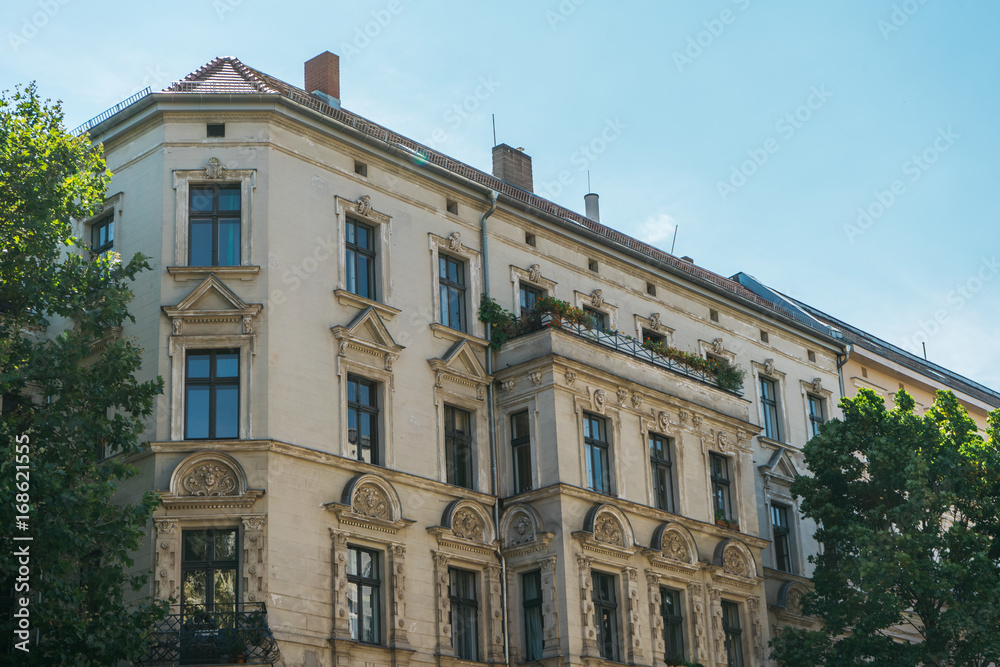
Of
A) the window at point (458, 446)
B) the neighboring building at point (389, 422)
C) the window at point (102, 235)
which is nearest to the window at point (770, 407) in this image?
the neighboring building at point (389, 422)

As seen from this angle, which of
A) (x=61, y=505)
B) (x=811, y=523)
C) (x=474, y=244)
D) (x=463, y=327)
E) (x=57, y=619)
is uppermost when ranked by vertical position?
(x=474, y=244)

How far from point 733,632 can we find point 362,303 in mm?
12716

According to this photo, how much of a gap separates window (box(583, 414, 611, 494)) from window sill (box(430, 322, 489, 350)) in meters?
3.09

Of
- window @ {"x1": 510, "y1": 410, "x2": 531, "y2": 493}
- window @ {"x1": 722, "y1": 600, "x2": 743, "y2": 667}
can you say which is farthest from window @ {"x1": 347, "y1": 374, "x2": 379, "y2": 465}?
window @ {"x1": 722, "y1": 600, "x2": 743, "y2": 667}

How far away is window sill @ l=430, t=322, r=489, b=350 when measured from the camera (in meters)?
31.2

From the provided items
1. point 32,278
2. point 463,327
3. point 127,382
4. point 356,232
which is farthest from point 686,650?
point 32,278

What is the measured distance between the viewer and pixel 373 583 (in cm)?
2800

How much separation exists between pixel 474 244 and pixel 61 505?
44.0 feet

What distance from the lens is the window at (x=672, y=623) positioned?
3181 centimetres

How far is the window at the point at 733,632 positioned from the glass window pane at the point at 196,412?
1422 cm

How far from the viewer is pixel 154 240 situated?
28.4m

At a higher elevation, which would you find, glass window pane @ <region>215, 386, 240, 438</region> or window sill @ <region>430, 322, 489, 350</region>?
window sill @ <region>430, 322, 489, 350</region>

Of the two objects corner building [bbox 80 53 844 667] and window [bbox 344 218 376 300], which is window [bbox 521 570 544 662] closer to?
corner building [bbox 80 53 844 667]

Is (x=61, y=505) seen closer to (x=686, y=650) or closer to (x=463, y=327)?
(x=463, y=327)
